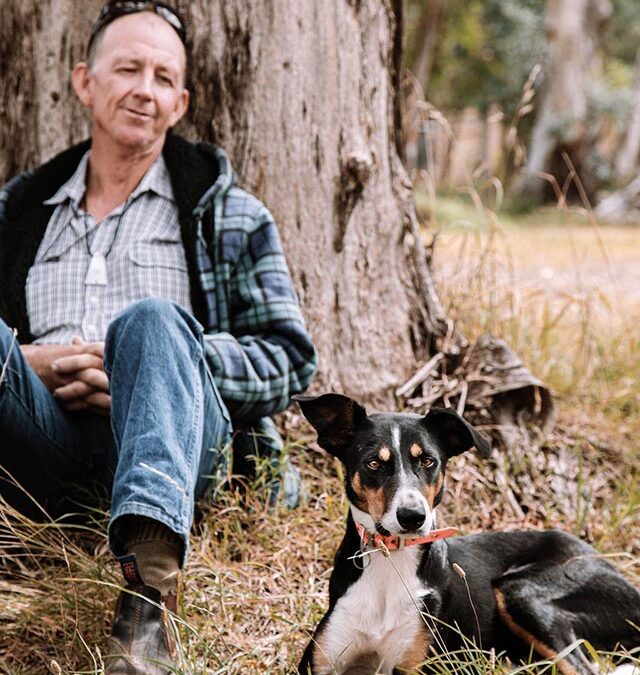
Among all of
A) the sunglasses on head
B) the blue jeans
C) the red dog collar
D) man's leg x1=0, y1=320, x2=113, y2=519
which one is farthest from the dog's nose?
the sunglasses on head

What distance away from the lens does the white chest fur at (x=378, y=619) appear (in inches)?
88.8

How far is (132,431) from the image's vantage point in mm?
2373

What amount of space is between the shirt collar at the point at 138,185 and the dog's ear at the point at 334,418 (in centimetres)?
126

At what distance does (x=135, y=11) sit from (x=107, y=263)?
0.91m

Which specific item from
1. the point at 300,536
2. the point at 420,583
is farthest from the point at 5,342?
the point at 420,583

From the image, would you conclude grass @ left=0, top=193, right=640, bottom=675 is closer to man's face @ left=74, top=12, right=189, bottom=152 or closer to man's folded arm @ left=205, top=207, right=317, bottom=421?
man's folded arm @ left=205, top=207, right=317, bottom=421

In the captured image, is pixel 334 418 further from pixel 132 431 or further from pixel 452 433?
pixel 132 431

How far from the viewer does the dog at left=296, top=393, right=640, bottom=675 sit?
2.22 meters

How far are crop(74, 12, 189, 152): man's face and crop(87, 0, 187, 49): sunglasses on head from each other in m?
0.02

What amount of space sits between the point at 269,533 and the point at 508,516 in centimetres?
91

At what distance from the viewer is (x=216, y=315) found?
3131mm

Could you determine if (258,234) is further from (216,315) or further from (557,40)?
(557,40)

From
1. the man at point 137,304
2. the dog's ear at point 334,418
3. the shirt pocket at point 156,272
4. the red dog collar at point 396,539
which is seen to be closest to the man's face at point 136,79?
the man at point 137,304

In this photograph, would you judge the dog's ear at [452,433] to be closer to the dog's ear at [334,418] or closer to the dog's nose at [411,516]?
the dog's ear at [334,418]
